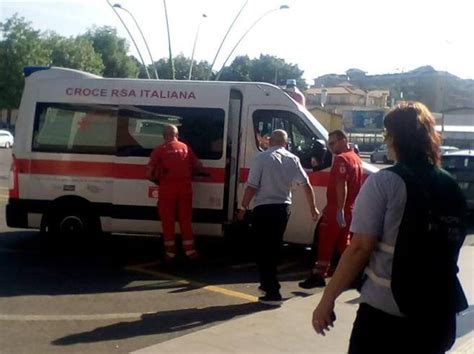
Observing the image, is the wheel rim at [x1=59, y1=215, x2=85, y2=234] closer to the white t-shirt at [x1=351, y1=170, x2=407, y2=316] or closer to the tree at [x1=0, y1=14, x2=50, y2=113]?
the white t-shirt at [x1=351, y1=170, x2=407, y2=316]

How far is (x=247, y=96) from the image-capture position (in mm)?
9070

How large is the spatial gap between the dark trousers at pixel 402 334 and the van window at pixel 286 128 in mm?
5926

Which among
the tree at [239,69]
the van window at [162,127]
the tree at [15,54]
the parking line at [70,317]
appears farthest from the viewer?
the tree at [239,69]

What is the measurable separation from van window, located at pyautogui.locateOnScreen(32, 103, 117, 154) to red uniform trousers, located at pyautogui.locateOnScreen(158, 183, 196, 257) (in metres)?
1.25

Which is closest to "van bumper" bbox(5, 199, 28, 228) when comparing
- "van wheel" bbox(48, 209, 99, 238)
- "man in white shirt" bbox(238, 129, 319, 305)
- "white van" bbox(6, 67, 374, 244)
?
"white van" bbox(6, 67, 374, 244)

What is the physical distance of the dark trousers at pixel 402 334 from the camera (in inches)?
121

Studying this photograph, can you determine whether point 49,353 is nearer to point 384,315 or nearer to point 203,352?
point 203,352

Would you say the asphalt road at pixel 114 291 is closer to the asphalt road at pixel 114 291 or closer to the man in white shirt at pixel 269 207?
the asphalt road at pixel 114 291

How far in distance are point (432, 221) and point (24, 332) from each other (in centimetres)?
393

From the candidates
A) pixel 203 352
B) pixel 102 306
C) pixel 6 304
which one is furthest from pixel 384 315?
pixel 6 304

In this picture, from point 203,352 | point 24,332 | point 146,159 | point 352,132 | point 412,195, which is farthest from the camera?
point 352,132

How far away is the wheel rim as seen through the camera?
9.22 meters

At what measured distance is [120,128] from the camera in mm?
9086

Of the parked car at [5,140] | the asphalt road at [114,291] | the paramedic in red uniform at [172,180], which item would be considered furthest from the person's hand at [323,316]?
the parked car at [5,140]
